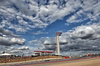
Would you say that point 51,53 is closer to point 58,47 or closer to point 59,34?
point 58,47

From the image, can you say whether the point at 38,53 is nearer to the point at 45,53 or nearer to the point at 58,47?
the point at 45,53

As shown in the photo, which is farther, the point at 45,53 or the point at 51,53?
the point at 51,53

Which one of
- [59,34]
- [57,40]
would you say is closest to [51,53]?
[57,40]

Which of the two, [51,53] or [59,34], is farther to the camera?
[59,34]

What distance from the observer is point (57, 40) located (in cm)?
8306

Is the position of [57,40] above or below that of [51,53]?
above

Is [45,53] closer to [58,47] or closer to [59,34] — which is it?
[58,47]

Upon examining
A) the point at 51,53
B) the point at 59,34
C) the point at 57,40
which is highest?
the point at 59,34

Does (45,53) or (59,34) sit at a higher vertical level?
(59,34)

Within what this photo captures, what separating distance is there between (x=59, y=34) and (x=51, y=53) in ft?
62.5

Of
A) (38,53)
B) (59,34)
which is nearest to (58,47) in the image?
(59,34)

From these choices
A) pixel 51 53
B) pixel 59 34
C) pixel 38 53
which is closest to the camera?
pixel 38 53

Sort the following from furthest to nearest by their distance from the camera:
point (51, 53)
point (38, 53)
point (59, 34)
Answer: point (59, 34) < point (51, 53) < point (38, 53)

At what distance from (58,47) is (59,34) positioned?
12.3 metres
